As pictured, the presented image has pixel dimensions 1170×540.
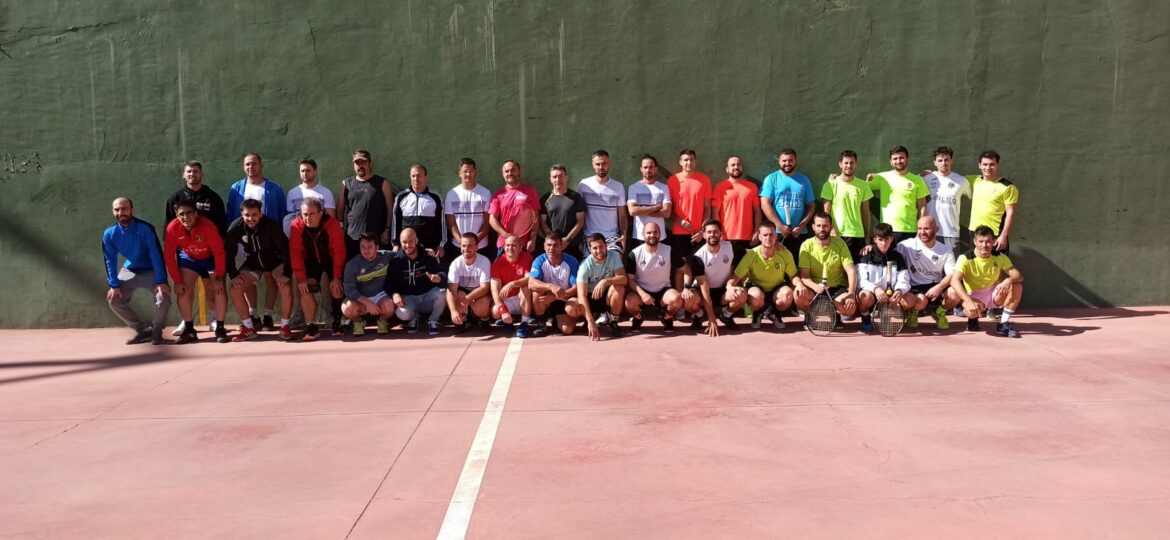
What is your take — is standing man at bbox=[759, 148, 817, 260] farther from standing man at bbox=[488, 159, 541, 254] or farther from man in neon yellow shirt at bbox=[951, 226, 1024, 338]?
standing man at bbox=[488, 159, 541, 254]

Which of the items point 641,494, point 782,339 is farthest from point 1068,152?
point 641,494

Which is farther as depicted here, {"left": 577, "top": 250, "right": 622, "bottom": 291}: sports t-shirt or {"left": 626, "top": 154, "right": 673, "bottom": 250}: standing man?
{"left": 626, "top": 154, "right": 673, "bottom": 250}: standing man

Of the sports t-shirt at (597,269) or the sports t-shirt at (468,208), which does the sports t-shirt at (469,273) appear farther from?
the sports t-shirt at (597,269)

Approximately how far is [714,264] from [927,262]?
216 centimetres

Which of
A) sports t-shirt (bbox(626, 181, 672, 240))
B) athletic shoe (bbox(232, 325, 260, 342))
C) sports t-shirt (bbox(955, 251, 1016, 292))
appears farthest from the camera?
sports t-shirt (bbox(626, 181, 672, 240))

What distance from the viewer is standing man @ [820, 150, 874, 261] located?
8.52 m

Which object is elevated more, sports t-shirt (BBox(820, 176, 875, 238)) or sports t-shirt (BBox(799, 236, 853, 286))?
sports t-shirt (BBox(820, 176, 875, 238))

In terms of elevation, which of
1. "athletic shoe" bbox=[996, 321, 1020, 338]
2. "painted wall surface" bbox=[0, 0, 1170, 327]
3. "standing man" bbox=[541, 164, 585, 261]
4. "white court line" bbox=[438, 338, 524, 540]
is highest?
"painted wall surface" bbox=[0, 0, 1170, 327]

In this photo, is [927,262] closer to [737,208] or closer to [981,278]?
[981,278]

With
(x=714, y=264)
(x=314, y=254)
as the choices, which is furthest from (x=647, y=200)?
(x=314, y=254)

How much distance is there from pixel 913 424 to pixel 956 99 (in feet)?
18.8

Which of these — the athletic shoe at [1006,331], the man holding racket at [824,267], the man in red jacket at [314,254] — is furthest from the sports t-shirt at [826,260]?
the man in red jacket at [314,254]

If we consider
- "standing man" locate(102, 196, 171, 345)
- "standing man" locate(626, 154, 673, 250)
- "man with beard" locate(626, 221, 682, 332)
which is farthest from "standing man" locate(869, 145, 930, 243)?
"standing man" locate(102, 196, 171, 345)

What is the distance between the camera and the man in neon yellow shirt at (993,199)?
28.4ft
